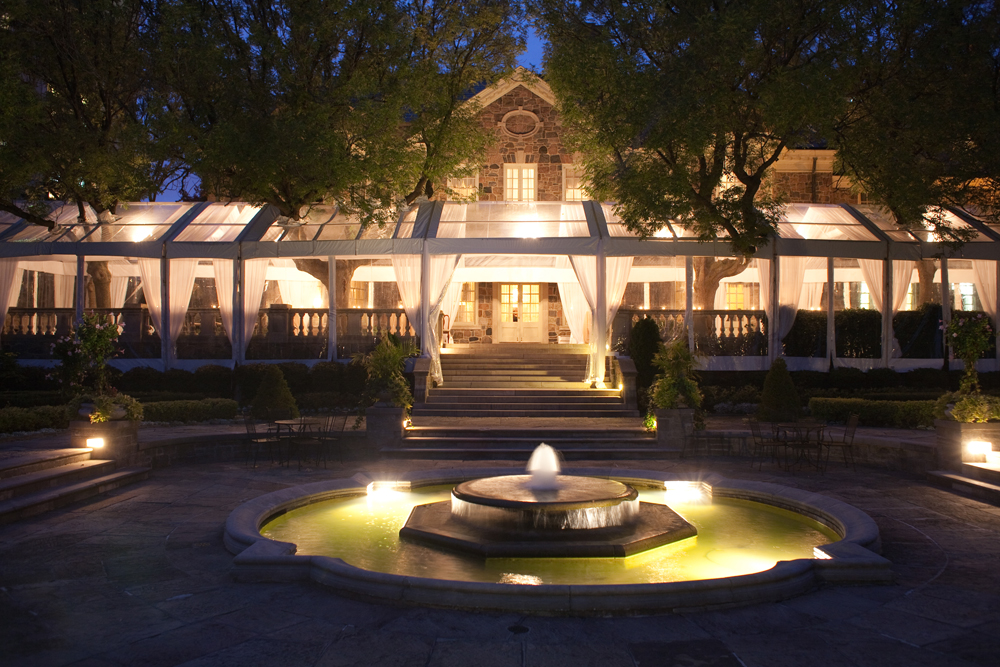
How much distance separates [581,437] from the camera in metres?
12.7

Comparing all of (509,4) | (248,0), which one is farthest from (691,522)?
(248,0)

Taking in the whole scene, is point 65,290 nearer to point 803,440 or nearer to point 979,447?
point 803,440

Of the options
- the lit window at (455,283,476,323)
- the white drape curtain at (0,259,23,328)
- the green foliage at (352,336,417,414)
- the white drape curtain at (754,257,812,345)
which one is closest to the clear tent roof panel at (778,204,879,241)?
the white drape curtain at (754,257,812,345)

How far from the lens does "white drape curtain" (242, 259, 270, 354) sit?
A: 17.5 m

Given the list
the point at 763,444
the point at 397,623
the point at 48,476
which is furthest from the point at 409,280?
the point at 397,623

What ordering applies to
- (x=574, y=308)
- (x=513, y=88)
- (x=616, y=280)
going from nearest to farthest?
(x=616, y=280) → (x=574, y=308) → (x=513, y=88)

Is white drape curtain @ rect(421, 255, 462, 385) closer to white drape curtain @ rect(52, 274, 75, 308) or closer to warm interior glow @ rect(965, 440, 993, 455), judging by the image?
warm interior glow @ rect(965, 440, 993, 455)

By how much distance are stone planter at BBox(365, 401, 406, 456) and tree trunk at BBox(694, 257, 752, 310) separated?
353 inches

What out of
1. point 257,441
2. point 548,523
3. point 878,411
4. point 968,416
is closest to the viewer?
point 548,523

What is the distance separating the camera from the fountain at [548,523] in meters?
6.88

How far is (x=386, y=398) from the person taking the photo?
12.7 metres

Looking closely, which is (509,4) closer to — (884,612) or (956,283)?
(956,283)

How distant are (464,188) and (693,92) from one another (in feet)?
24.0

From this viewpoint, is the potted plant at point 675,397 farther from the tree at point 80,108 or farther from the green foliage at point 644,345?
the tree at point 80,108
